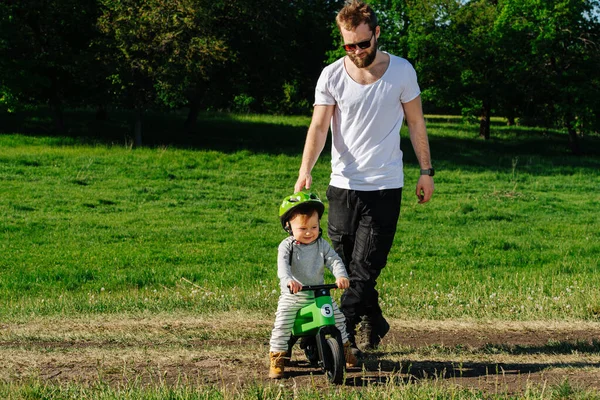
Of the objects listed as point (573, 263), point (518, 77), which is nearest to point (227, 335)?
point (573, 263)

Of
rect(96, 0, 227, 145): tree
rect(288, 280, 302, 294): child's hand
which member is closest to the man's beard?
rect(288, 280, 302, 294): child's hand

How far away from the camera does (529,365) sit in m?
5.95

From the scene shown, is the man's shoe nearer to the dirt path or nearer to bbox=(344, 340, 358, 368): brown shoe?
the dirt path

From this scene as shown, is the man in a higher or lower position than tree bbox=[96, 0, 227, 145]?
lower

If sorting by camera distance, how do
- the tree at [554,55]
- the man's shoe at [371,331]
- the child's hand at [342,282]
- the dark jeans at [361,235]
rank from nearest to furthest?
the child's hand at [342,282] < the dark jeans at [361,235] < the man's shoe at [371,331] < the tree at [554,55]

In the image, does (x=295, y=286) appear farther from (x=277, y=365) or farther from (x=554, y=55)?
(x=554, y=55)

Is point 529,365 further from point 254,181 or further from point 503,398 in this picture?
point 254,181

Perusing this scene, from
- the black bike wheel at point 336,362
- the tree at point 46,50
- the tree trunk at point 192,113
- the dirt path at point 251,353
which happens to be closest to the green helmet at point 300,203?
the black bike wheel at point 336,362

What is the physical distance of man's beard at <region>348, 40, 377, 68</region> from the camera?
5.60 meters

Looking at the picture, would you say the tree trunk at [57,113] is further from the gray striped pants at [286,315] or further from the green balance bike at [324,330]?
the green balance bike at [324,330]

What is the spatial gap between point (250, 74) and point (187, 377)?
95.3 ft

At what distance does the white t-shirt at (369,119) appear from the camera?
571 cm

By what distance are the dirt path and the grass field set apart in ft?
1.43

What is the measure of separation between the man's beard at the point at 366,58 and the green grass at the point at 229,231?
3.31 meters
